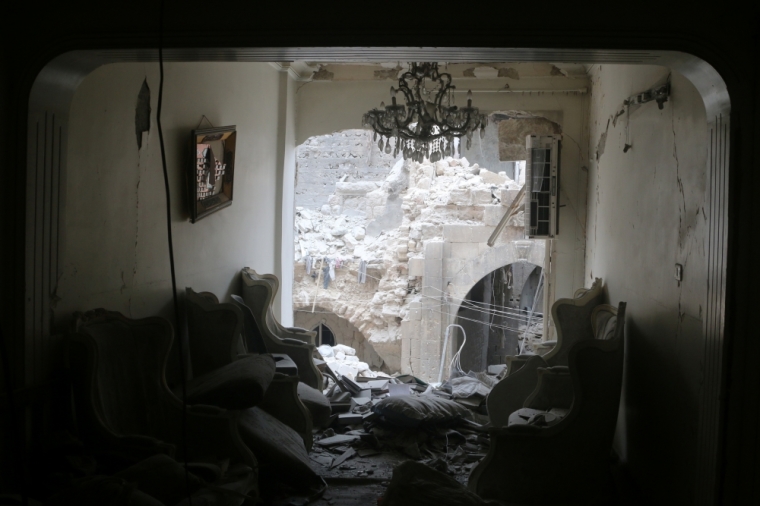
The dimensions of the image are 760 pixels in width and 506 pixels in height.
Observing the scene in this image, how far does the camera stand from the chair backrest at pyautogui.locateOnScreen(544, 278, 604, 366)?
221 inches

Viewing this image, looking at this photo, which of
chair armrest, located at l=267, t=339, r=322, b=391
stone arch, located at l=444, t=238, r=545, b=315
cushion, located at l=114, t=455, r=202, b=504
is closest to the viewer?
cushion, located at l=114, t=455, r=202, b=504

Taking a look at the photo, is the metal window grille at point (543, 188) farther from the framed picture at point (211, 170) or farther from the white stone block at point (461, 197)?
the white stone block at point (461, 197)

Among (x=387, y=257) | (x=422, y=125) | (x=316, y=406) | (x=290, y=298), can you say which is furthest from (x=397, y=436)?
(x=387, y=257)

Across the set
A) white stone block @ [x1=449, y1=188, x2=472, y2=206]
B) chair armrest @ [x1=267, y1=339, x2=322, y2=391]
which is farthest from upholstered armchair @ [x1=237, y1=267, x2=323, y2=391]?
white stone block @ [x1=449, y1=188, x2=472, y2=206]

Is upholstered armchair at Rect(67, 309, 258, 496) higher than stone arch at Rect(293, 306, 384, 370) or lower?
higher

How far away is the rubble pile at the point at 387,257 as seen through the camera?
1361 cm

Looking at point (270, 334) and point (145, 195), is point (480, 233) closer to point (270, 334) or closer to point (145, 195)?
point (270, 334)

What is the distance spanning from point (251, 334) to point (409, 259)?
7.95m

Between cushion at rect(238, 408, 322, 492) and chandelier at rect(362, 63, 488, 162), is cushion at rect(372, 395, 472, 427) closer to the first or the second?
cushion at rect(238, 408, 322, 492)

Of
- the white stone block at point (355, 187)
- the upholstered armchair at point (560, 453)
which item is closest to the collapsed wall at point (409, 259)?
the white stone block at point (355, 187)

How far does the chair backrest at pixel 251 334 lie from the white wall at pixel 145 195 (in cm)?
33

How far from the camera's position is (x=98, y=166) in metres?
3.66

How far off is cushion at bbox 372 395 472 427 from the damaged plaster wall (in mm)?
1386

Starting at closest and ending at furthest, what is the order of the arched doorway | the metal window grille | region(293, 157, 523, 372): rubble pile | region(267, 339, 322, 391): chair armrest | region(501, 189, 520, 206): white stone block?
region(267, 339, 322, 391): chair armrest → the metal window grille → region(501, 189, 520, 206): white stone block → region(293, 157, 523, 372): rubble pile → the arched doorway
